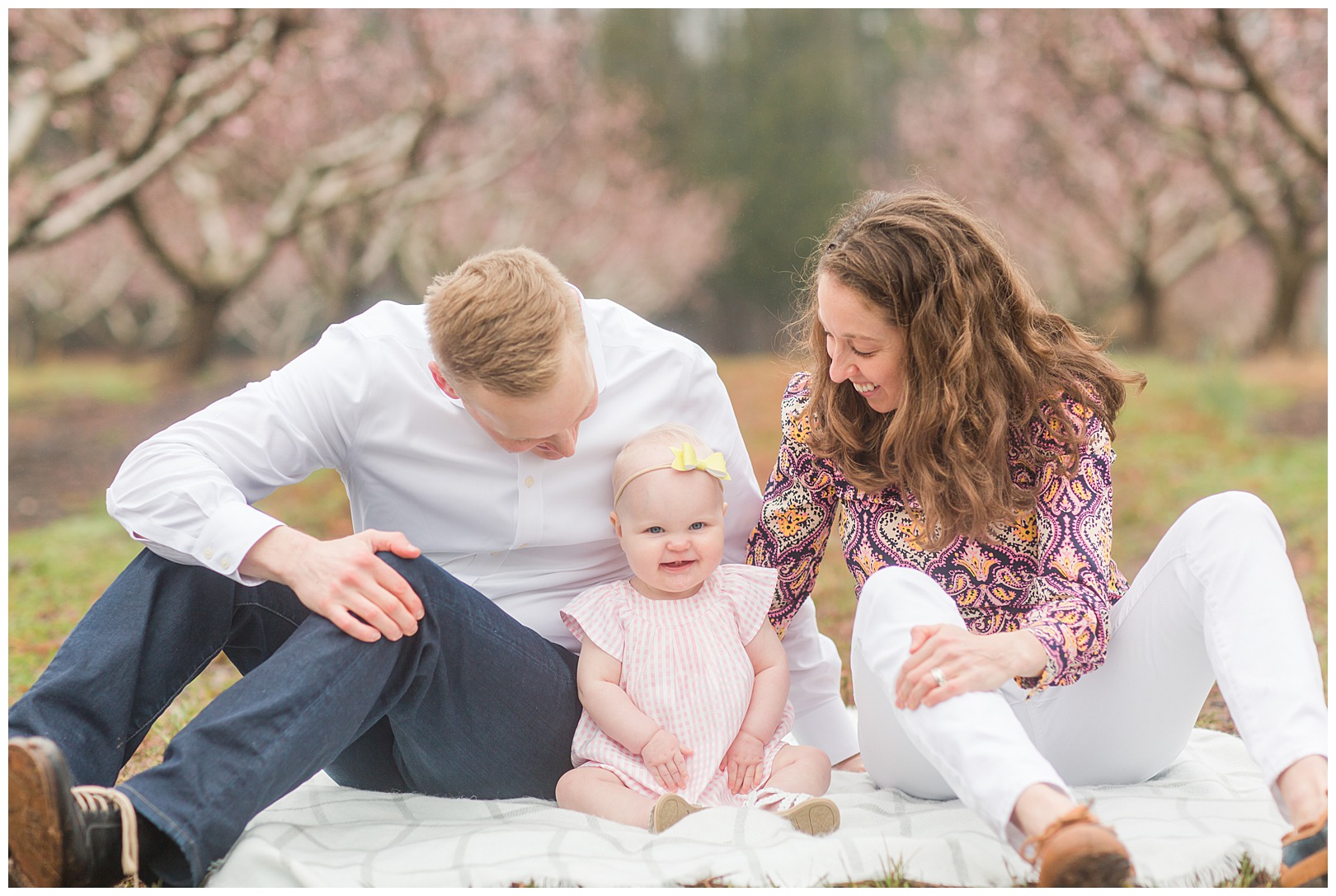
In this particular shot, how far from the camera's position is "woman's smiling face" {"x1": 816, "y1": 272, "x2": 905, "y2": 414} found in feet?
6.91

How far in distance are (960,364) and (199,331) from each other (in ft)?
36.7

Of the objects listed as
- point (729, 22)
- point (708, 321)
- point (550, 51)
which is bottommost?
point (708, 321)

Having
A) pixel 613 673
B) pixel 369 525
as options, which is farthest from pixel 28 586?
pixel 613 673

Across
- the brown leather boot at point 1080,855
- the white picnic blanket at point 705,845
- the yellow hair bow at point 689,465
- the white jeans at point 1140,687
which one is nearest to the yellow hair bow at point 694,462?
the yellow hair bow at point 689,465

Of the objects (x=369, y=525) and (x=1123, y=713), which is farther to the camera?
(x=369, y=525)

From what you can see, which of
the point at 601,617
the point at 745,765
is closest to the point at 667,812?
the point at 745,765

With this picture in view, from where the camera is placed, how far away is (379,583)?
6.14 feet

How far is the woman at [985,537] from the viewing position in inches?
70.9

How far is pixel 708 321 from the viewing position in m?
26.8

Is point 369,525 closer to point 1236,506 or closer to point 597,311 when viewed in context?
point 597,311

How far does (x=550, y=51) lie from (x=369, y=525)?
1330cm

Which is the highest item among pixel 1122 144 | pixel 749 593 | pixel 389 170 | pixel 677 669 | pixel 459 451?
pixel 1122 144

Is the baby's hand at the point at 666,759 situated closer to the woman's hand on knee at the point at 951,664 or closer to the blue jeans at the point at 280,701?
the blue jeans at the point at 280,701

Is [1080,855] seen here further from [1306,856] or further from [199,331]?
[199,331]
